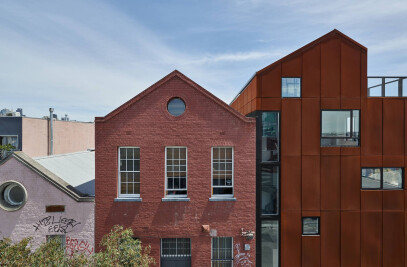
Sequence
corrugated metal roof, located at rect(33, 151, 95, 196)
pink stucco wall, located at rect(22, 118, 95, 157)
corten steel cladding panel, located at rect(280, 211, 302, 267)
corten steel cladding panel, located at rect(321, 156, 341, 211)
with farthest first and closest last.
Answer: pink stucco wall, located at rect(22, 118, 95, 157) → corrugated metal roof, located at rect(33, 151, 95, 196) → corten steel cladding panel, located at rect(321, 156, 341, 211) → corten steel cladding panel, located at rect(280, 211, 302, 267)

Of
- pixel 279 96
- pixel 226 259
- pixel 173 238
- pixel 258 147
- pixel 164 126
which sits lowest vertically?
pixel 226 259

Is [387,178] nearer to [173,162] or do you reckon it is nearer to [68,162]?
[173,162]

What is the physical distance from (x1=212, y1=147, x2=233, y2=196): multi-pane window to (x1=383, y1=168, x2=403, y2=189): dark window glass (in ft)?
25.1

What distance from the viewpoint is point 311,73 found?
11664 mm

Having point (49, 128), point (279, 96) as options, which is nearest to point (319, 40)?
point (279, 96)

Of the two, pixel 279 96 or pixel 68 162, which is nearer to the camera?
pixel 279 96

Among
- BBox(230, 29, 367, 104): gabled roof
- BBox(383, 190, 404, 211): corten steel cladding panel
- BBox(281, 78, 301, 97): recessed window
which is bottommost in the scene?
Answer: BBox(383, 190, 404, 211): corten steel cladding panel

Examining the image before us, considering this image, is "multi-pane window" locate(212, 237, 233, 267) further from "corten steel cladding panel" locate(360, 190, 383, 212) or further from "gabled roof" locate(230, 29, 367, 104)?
"gabled roof" locate(230, 29, 367, 104)

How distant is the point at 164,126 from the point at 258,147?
4.78 m

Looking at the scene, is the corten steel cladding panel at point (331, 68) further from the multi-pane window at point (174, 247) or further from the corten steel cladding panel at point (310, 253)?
the multi-pane window at point (174, 247)

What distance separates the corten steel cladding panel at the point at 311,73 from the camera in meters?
11.6

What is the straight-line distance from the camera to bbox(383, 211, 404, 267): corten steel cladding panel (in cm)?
1150

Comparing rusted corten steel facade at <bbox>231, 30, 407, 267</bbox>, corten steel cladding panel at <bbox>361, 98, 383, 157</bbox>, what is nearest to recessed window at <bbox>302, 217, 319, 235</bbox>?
rusted corten steel facade at <bbox>231, 30, 407, 267</bbox>

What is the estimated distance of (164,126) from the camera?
11.5m
